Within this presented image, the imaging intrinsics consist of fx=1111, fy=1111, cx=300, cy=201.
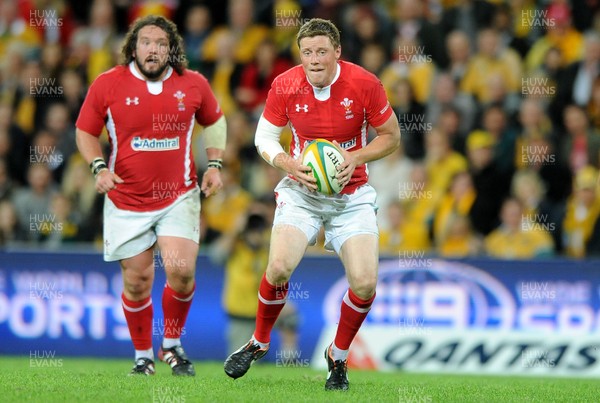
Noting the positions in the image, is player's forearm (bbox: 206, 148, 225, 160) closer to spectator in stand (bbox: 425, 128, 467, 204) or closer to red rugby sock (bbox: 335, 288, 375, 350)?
red rugby sock (bbox: 335, 288, 375, 350)

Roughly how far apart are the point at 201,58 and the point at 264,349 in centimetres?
909

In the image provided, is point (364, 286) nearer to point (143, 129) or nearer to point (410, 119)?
point (143, 129)

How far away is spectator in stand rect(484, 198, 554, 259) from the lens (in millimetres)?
13398

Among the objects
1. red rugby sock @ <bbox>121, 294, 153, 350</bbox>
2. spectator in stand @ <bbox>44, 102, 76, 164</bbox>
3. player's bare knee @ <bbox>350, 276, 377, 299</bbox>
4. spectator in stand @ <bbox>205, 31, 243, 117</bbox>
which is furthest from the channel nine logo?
spectator in stand @ <bbox>44, 102, 76, 164</bbox>

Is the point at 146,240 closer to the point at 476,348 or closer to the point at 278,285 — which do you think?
the point at 278,285

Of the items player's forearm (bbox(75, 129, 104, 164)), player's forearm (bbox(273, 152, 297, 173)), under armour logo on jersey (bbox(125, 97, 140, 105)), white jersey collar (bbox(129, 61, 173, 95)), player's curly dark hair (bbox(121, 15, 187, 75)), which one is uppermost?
player's curly dark hair (bbox(121, 15, 187, 75))

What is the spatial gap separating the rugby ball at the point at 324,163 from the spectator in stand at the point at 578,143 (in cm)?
685

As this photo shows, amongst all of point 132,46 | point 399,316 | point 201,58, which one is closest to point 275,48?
point 201,58

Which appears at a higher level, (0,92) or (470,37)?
(470,37)

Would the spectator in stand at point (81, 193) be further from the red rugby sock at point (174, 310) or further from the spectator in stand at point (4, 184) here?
the red rugby sock at point (174, 310)

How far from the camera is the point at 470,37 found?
53.5 ft

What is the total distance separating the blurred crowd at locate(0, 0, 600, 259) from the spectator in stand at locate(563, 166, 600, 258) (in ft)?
0.06

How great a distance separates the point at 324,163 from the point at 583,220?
6.41 meters

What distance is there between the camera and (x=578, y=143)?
46.8 feet
